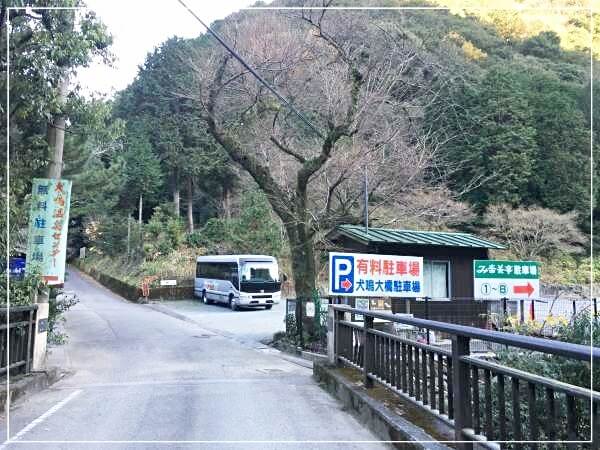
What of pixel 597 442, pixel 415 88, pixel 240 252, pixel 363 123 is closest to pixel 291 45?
pixel 363 123

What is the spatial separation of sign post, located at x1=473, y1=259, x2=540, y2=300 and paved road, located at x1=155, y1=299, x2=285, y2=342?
6.61 meters

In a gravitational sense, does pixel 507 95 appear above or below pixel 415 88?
above

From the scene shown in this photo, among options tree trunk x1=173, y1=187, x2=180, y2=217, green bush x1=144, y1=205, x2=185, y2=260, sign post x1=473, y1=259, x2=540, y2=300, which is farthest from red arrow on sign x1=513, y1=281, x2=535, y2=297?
tree trunk x1=173, y1=187, x2=180, y2=217

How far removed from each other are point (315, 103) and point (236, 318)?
41.6ft

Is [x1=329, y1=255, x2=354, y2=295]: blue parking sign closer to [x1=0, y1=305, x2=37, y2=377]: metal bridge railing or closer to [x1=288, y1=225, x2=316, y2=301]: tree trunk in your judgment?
[x1=288, y1=225, x2=316, y2=301]: tree trunk

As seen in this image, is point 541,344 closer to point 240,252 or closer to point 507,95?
point 240,252

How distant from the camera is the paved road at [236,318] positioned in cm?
1948

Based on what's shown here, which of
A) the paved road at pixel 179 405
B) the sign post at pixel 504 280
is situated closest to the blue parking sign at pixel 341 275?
the paved road at pixel 179 405

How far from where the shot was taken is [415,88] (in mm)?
18578

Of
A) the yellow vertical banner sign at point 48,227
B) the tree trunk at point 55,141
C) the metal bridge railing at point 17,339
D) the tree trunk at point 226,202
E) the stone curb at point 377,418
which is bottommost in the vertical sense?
the stone curb at point 377,418

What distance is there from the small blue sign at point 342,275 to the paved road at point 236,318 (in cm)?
657

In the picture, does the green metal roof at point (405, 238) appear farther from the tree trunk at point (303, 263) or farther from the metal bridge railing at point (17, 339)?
the metal bridge railing at point (17, 339)

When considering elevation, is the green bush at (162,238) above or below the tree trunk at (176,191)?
below

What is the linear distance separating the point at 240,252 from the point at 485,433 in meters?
33.2
